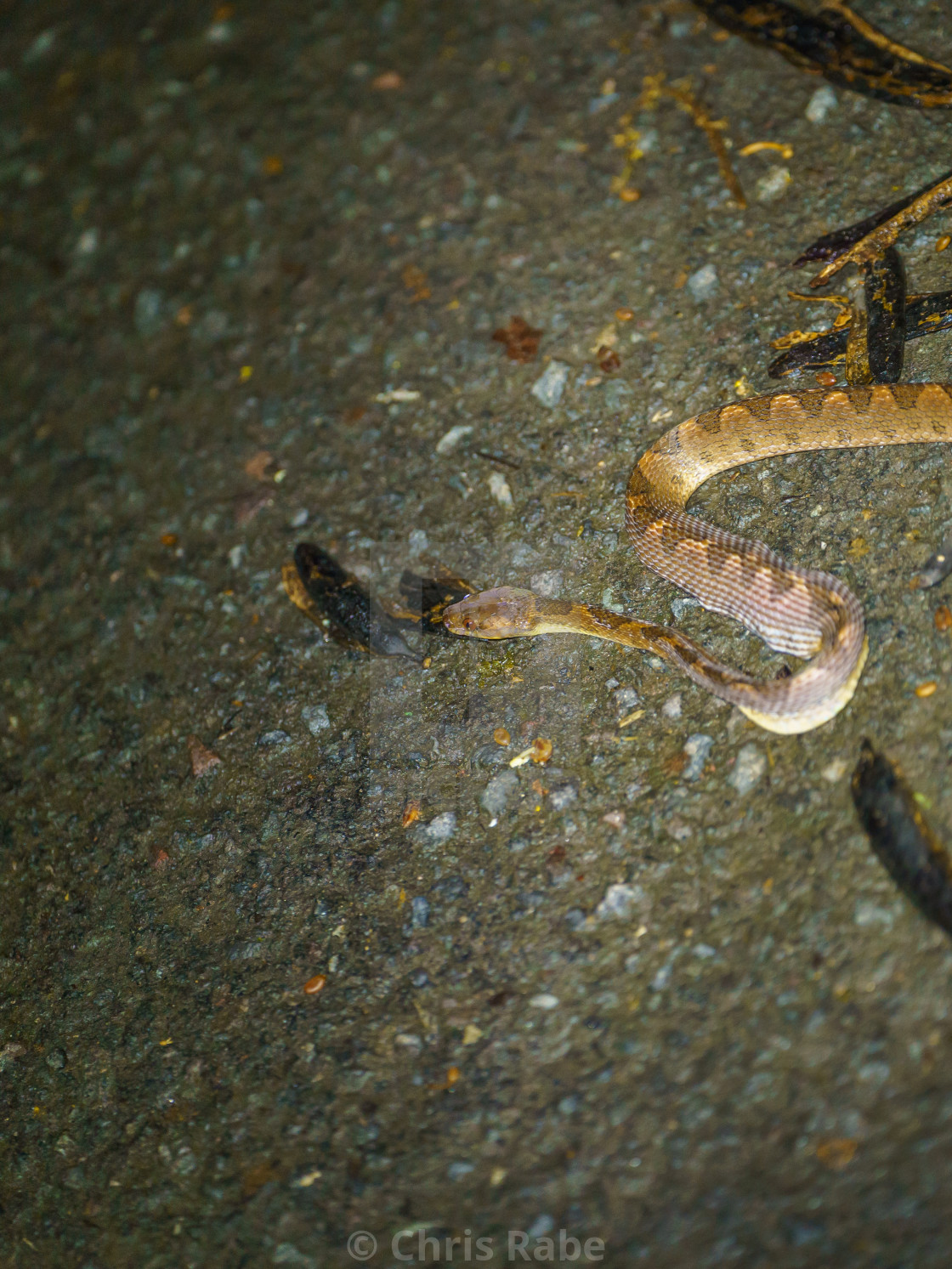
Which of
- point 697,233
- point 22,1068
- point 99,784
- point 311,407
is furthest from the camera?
point 311,407

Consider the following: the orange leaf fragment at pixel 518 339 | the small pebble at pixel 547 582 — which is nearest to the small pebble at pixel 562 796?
the small pebble at pixel 547 582

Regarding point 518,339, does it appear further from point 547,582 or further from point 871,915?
point 871,915

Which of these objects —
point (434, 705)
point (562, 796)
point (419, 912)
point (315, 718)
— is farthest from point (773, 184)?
point (419, 912)

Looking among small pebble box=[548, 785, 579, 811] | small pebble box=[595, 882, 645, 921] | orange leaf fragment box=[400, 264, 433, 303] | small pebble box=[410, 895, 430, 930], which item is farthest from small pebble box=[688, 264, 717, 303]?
small pebble box=[410, 895, 430, 930]

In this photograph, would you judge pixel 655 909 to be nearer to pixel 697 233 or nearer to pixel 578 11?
pixel 697 233

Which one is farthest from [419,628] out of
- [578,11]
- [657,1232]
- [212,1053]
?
[578,11]
